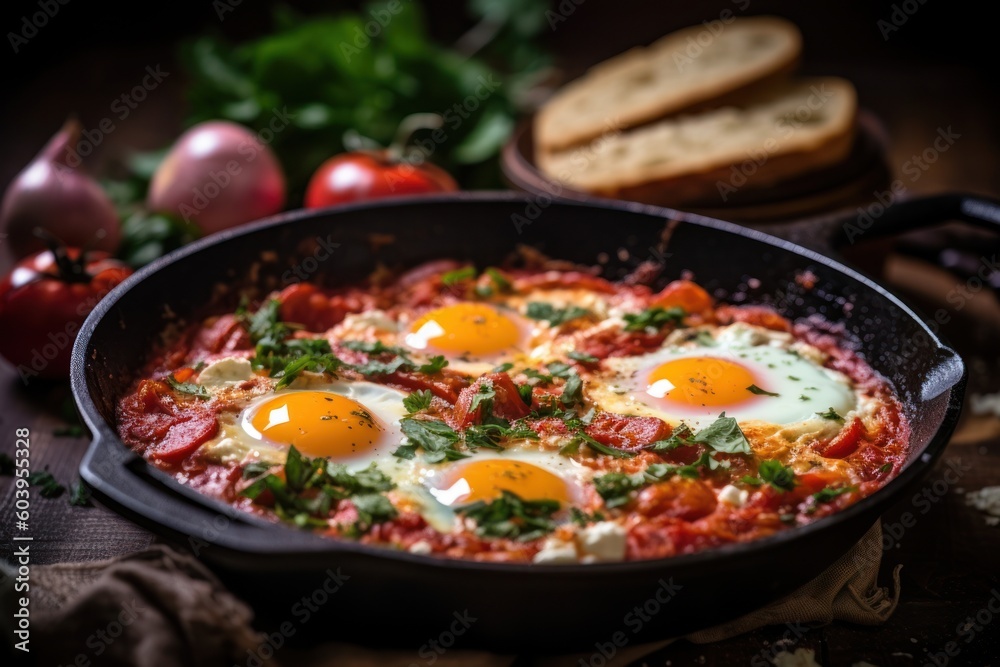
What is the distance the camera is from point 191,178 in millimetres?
5176

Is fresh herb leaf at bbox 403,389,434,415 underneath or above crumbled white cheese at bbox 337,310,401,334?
above

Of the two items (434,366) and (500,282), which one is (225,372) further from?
(500,282)

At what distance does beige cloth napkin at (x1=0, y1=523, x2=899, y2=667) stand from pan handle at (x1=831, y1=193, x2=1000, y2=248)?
1.83m

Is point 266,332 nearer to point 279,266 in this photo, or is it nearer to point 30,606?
point 279,266

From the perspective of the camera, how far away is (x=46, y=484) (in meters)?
3.46

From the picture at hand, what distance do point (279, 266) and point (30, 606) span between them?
184 centimetres

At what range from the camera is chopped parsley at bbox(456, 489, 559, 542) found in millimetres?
2633

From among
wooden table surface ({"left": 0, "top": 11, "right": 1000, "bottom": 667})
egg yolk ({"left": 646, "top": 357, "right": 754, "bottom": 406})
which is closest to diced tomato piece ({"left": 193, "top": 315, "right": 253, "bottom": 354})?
wooden table surface ({"left": 0, "top": 11, "right": 1000, "bottom": 667})

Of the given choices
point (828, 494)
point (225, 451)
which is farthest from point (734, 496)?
point (225, 451)

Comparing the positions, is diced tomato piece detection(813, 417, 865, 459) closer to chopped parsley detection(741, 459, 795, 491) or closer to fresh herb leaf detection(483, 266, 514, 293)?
chopped parsley detection(741, 459, 795, 491)

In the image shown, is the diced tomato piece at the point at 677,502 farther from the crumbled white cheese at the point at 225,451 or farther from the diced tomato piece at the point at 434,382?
the crumbled white cheese at the point at 225,451

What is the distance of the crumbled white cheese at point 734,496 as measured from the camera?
2816 millimetres

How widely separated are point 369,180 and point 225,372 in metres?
2.05

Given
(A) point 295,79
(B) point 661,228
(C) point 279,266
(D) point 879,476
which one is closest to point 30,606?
(C) point 279,266
